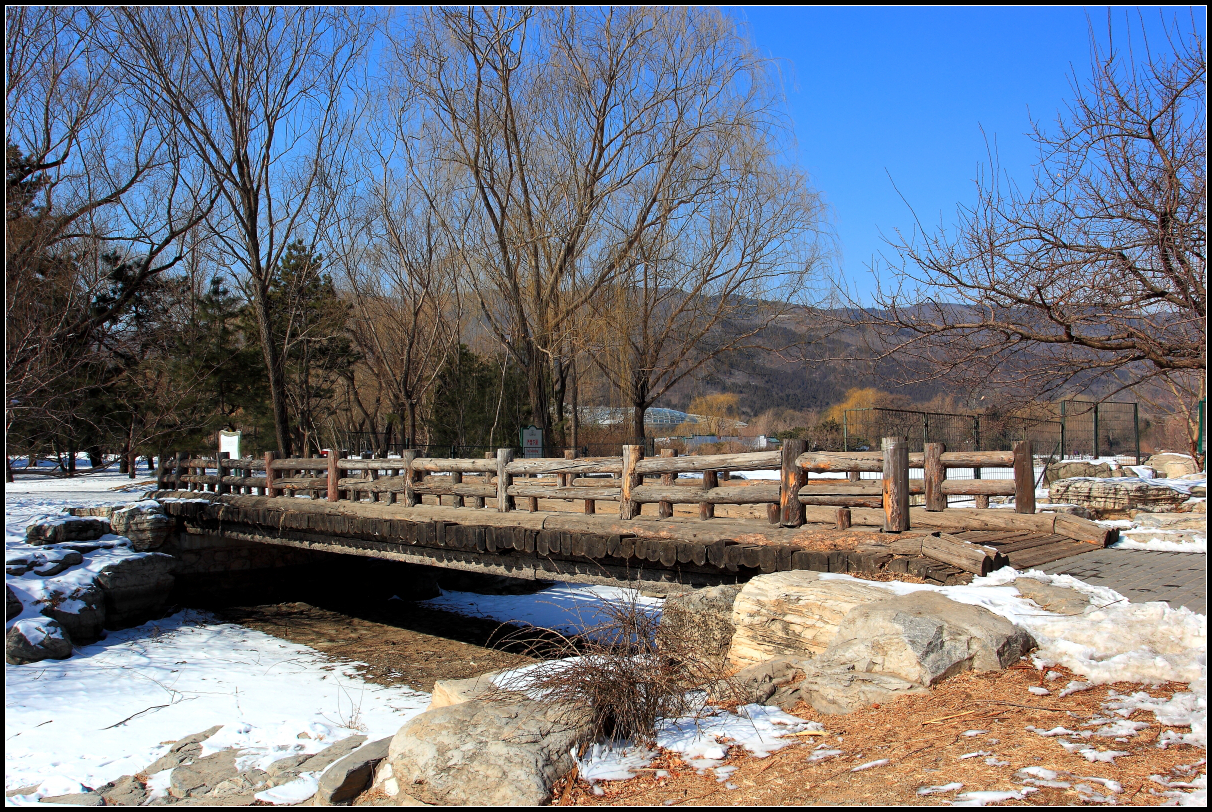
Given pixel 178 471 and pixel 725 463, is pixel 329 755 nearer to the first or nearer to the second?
pixel 725 463

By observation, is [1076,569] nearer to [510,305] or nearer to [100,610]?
[100,610]

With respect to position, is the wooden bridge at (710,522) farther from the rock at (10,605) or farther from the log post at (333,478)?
the rock at (10,605)

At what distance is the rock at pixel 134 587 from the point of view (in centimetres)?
1371

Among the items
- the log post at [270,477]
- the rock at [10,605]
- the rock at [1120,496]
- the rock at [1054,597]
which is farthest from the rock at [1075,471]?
the rock at [10,605]

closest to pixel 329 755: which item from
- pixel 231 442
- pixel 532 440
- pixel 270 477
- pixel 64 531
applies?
pixel 270 477

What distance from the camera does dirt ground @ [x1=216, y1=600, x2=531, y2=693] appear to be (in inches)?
488

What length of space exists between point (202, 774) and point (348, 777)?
297 cm

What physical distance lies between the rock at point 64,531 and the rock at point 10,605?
255 centimetres

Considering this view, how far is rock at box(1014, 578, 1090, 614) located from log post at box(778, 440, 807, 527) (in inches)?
92.3

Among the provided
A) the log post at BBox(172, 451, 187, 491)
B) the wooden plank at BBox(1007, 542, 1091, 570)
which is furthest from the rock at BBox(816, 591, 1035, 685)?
the log post at BBox(172, 451, 187, 491)

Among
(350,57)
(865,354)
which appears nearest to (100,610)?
(865,354)

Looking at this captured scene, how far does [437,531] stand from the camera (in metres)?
11.6

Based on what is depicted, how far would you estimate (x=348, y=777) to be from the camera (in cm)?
496

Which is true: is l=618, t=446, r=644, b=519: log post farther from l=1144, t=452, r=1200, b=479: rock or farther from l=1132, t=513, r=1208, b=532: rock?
l=1144, t=452, r=1200, b=479: rock
